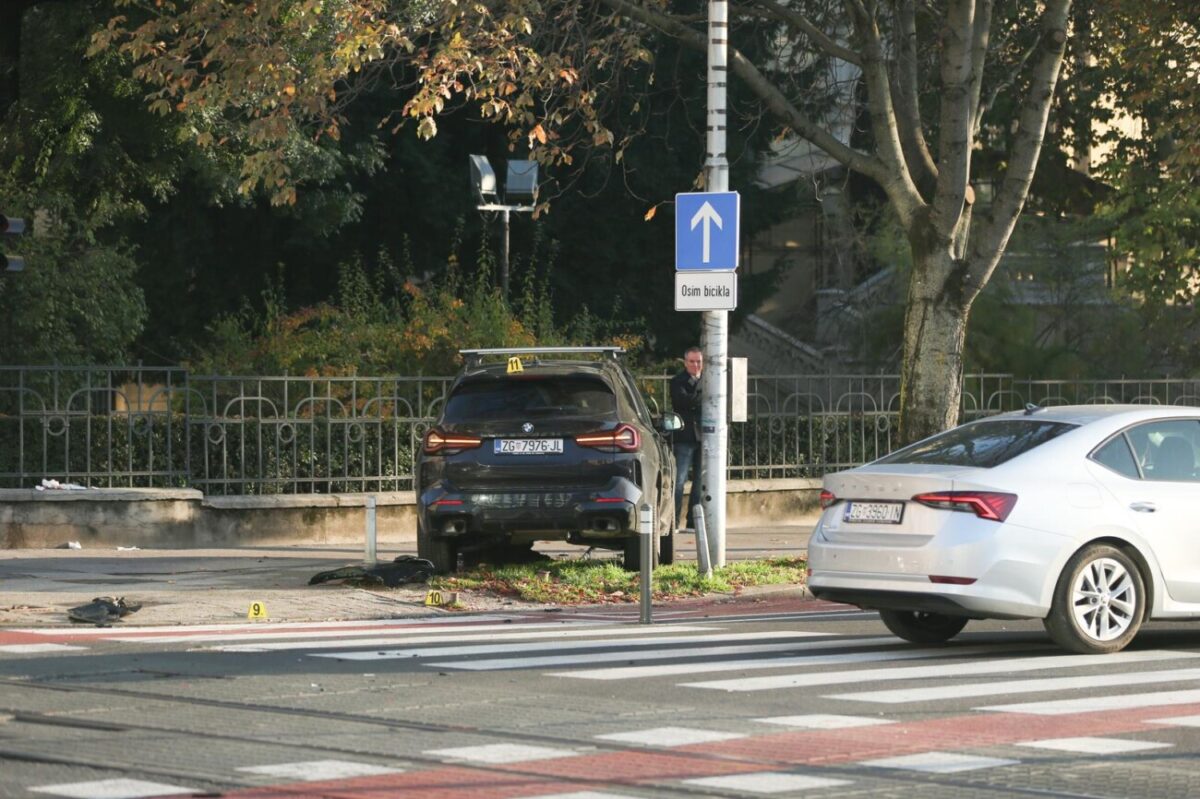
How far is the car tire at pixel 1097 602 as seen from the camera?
1201 cm

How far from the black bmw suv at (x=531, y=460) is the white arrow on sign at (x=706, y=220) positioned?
4.81 feet

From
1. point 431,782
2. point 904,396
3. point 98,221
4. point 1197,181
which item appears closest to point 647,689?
point 431,782

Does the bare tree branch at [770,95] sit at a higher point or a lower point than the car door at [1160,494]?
higher

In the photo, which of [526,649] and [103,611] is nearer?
[526,649]

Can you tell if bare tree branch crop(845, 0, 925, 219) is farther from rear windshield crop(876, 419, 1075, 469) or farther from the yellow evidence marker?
rear windshield crop(876, 419, 1075, 469)

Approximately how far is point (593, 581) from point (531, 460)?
1195 mm

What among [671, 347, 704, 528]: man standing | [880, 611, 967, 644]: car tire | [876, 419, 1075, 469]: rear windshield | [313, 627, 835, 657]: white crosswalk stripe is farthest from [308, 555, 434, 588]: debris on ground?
[671, 347, 704, 528]: man standing

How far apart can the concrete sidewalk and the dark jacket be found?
138cm

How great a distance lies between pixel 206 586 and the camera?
1647 centimetres

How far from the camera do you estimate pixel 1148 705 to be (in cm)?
1009

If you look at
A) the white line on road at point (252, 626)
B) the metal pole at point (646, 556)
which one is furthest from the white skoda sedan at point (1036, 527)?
the white line on road at point (252, 626)

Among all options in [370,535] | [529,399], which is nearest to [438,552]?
[370,535]

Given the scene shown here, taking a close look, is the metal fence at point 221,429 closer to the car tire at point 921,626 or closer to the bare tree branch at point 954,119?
the bare tree branch at point 954,119

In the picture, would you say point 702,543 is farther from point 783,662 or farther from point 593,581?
point 783,662
